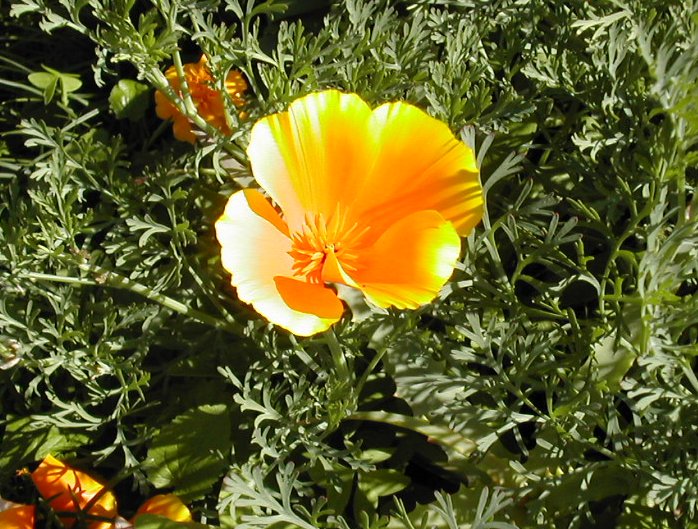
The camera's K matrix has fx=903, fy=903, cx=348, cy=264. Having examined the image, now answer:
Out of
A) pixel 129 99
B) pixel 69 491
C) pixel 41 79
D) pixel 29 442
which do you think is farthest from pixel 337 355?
pixel 41 79

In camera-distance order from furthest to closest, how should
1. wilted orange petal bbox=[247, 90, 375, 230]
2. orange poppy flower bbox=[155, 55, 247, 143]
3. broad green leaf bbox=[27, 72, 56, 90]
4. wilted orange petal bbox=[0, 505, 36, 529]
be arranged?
broad green leaf bbox=[27, 72, 56, 90] → orange poppy flower bbox=[155, 55, 247, 143] → wilted orange petal bbox=[0, 505, 36, 529] → wilted orange petal bbox=[247, 90, 375, 230]

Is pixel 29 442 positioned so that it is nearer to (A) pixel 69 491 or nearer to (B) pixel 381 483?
(A) pixel 69 491

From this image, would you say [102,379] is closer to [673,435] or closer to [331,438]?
[331,438]

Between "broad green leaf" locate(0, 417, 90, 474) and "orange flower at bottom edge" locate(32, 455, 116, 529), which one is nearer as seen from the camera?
"orange flower at bottom edge" locate(32, 455, 116, 529)

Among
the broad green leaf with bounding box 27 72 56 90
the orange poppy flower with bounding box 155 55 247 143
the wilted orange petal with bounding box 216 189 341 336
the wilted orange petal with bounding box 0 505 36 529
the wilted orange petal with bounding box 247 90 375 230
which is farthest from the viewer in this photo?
the broad green leaf with bounding box 27 72 56 90

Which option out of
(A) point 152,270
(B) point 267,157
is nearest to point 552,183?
(B) point 267,157

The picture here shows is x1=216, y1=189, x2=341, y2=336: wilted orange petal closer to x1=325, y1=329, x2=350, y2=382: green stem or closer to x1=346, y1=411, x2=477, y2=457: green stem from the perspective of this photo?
x1=325, y1=329, x2=350, y2=382: green stem

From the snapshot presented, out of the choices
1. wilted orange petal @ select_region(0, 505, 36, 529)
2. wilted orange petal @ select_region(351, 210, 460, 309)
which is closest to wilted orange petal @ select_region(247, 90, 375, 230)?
wilted orange petal @ select_region(351, 210, 460, 309)

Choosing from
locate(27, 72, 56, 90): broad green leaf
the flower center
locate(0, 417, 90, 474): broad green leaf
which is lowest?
locate(0, 417, 90, 474): broad green leaf
